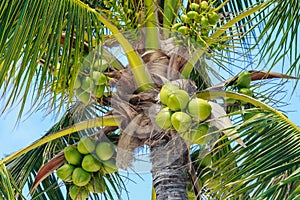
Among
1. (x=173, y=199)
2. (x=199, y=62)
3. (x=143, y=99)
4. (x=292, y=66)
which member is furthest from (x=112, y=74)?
(x=292, y=66)

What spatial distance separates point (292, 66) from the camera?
13.4ft

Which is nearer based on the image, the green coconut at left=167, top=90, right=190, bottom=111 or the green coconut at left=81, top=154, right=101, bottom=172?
the green coconut at left=167, top=90, right=190, bottom=111

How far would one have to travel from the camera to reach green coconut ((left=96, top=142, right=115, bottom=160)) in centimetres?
392

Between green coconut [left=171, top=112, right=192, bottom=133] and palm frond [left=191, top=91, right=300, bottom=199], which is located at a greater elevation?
green coconut [left=171, top=112, right=192, bottom=133]

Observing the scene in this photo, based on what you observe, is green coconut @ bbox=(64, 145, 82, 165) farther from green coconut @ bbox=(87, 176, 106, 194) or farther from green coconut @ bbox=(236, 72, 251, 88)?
green coconut @ bbox=(236, 72, 251, 88)

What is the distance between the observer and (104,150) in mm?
3920

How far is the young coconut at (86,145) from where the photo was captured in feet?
12.9

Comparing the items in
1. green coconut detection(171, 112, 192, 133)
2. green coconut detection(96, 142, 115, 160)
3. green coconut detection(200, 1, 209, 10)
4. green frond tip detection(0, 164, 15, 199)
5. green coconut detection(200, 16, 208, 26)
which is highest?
green coconut detection(200, 1, 209, 10)

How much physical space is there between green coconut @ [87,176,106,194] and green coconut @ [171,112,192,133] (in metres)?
0.80

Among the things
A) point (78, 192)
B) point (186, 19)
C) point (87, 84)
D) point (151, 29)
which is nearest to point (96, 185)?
point (78, 192)

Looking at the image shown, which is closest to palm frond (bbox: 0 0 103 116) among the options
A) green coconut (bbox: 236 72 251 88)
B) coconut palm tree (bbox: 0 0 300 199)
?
coconut palm tree (bbox: 0 0 300 199)

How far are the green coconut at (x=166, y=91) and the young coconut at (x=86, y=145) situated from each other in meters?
0.57

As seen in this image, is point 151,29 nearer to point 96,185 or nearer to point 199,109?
point 199,109

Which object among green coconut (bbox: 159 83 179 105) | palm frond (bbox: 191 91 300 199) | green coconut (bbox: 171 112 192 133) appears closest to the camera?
palm frond (bbox: 191 91 300 199)
